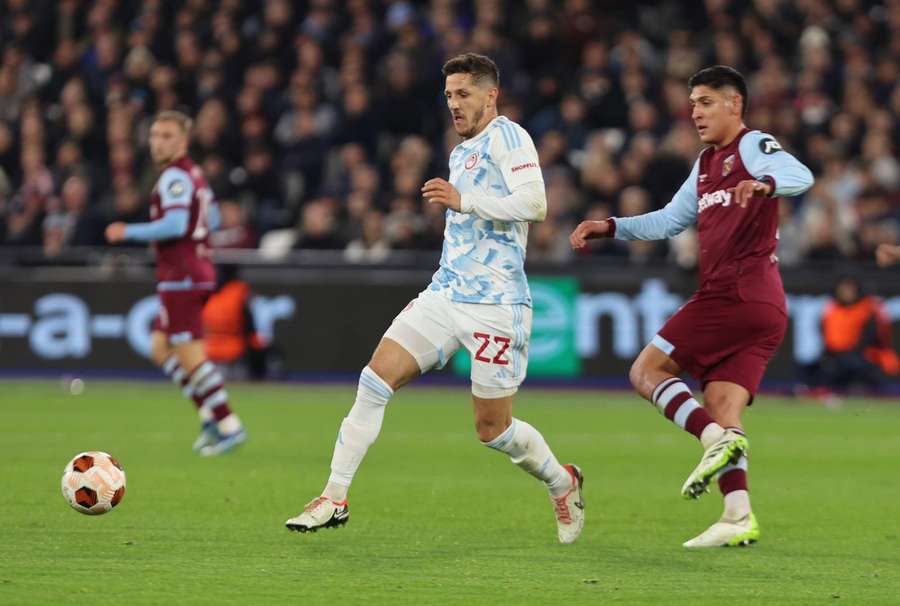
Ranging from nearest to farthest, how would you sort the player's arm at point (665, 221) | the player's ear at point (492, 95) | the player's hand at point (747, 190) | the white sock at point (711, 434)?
the player's hand at point (747, 190), the white sock at point (711, 434), the player's ear at point (492, 95), the player's arm at point (665, 221)

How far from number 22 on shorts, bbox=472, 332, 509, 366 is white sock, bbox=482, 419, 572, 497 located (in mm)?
332

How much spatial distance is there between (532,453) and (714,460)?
0.99 meters

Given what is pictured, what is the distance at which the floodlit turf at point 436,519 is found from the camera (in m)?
6.75

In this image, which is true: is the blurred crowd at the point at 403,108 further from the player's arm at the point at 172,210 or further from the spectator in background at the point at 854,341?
the player's arm at the point at 172,210

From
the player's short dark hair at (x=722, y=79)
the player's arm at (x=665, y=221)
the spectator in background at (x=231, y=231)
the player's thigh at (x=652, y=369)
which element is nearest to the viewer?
the player's short dark hair at (x=722, y=79)

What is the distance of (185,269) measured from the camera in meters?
12.6

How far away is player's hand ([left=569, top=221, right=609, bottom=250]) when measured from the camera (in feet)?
27.2

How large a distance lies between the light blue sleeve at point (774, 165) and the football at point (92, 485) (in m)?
3.52

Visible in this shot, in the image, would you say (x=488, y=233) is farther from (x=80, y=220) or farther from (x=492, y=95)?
(x=80, y=220)

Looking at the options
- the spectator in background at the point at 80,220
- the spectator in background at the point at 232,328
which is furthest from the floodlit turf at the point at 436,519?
the spectator in background at the point at 80,220

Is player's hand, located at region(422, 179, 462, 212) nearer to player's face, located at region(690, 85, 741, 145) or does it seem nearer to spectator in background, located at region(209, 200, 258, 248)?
player's face, located at region(690, 85, 741, 145)

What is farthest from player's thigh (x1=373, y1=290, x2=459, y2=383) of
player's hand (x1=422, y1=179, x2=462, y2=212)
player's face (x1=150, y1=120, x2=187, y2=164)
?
player's face (x1=150, y1=120, x2=187, y2=164)

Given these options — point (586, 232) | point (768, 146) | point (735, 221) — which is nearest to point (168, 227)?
point (586, 232)

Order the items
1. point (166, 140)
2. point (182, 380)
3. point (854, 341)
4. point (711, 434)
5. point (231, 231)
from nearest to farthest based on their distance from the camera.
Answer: point (711, 434) < point (166, 140) < point (182, 380) < point (854, 341) < point (231, 231)
